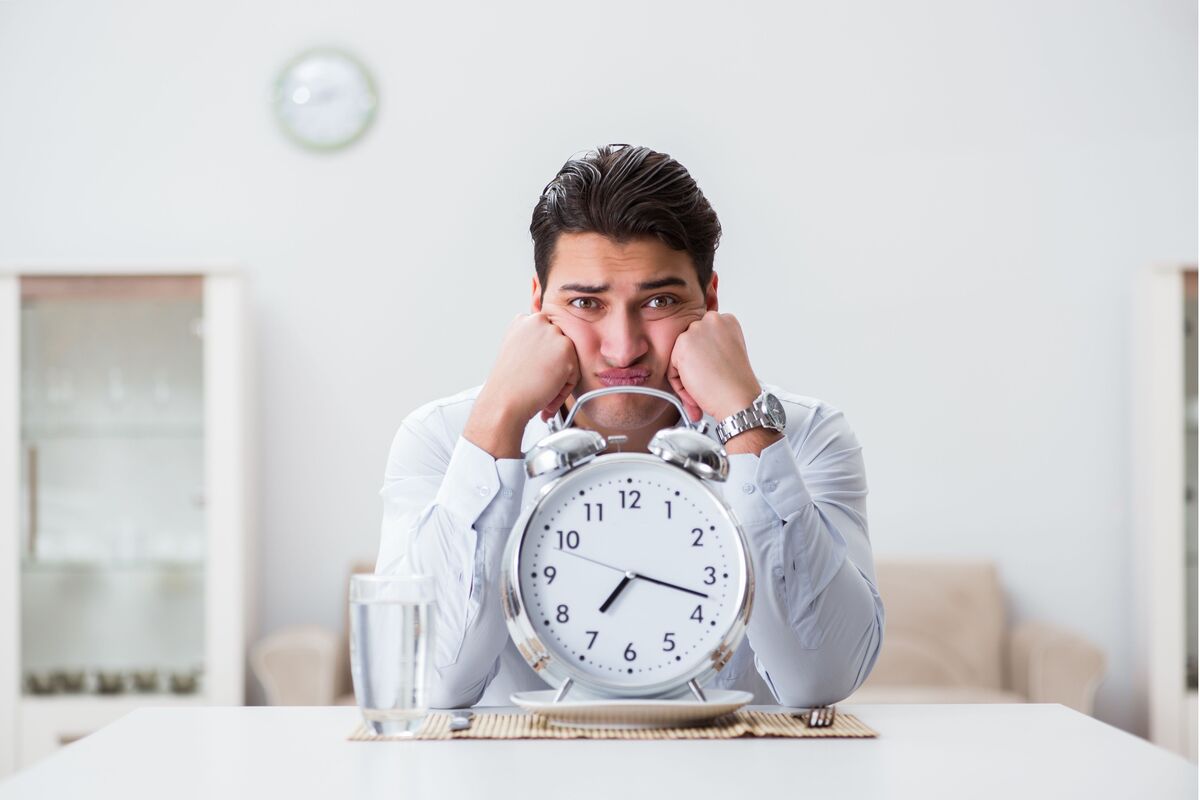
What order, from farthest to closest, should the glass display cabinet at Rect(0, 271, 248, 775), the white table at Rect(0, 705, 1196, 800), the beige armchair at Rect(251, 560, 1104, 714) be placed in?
the glass display cabinet at Rect(0, 271, 248, 775), the beige armchair at Rect(251, 560, 1104, 714), the white table at Rect(0, 705, 1196, 800)

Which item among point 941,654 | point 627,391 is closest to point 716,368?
point 627,391

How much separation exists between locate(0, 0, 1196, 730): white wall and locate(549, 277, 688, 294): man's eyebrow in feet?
7.86

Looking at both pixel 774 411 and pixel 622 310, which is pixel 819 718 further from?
pixel 622 310

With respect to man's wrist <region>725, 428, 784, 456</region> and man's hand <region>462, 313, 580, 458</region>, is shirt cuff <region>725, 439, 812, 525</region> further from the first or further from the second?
man's hand <region>462, 313, 580, 458</region>

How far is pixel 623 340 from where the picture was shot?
135 centimetres

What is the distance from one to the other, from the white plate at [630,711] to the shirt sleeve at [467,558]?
0.64ft

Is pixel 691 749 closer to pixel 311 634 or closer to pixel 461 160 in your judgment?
pixel 311 634

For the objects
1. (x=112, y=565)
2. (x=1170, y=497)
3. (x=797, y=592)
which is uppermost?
(x=797, y=592)

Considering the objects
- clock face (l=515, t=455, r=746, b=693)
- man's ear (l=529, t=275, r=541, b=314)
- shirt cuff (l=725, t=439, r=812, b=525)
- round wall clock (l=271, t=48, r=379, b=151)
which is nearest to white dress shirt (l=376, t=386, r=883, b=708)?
shirt cuff (l=725, t=439, r=812, b=525)

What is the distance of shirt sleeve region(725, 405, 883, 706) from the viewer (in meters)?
1.16

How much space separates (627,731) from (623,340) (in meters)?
0.51

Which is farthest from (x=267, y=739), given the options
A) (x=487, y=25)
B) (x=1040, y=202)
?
(x=1040, y=202)

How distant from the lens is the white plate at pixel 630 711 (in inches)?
37.4

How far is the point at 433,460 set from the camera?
5.04ft
